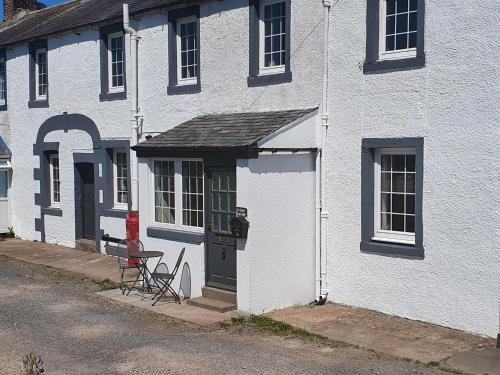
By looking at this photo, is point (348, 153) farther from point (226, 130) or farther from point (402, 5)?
point (402, 5)

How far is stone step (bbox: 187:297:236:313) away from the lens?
10641mm

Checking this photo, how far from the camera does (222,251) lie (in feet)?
36.6

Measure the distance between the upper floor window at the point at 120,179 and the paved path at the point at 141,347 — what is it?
15.8ft

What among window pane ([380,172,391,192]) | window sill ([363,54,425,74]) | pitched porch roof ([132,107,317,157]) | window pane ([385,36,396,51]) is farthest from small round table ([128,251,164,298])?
window pane ([385,36,396,51])

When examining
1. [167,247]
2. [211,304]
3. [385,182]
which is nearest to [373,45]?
[385,182]

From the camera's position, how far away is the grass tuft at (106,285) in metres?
12.7

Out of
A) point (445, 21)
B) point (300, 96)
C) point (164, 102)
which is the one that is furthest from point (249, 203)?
point (164, 102)

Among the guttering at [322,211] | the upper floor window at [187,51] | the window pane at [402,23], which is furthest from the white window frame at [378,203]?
the upper floor window at [187,51]

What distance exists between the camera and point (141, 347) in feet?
29.1

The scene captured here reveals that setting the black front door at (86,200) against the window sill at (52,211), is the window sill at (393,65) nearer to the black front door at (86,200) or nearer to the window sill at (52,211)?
the black front door at (86,200)

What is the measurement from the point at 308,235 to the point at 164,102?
504 cm

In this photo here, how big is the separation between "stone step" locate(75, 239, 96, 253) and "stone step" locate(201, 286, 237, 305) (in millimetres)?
6199

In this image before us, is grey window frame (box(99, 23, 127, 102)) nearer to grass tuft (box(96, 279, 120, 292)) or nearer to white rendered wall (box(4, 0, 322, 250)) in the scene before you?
white rendered wall (box(4, 0, 322, 250))

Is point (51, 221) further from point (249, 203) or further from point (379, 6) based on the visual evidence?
point (379, 6)
